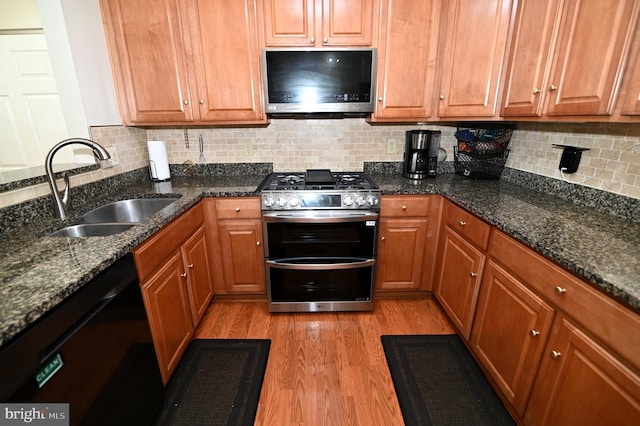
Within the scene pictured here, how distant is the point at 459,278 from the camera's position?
1825 mm

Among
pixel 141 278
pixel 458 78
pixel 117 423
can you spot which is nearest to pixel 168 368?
pixel 117 423

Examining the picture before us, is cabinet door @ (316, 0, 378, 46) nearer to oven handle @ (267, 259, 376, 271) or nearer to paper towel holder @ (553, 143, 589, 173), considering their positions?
Answer: paper towel holder @ (553, 143, 589, 173)

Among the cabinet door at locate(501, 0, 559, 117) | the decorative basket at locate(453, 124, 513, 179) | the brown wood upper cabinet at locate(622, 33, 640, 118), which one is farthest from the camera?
the decorative basket at locate(453, 124, 513, 179)

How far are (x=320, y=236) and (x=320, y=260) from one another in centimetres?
18

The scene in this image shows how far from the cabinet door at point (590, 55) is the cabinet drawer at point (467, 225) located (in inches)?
25.9

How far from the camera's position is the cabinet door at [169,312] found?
1369 mm

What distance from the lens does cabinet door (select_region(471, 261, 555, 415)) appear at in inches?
47.0

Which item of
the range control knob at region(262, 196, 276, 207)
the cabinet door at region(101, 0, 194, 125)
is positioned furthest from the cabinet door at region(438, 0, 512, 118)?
the cabinet door at region(101, 0, 194, 125)

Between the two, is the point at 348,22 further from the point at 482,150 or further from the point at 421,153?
the point at 482,150

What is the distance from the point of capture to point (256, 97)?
6.69 feet

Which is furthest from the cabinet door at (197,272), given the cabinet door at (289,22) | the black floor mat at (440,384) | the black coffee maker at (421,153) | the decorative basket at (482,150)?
the decorative basket at (482,150)

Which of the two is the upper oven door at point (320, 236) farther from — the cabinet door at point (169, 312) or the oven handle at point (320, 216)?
the cabinet door at point (169, 312)

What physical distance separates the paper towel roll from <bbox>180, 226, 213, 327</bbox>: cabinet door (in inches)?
27.0

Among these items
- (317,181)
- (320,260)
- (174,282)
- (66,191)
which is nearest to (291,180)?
(317,181)
